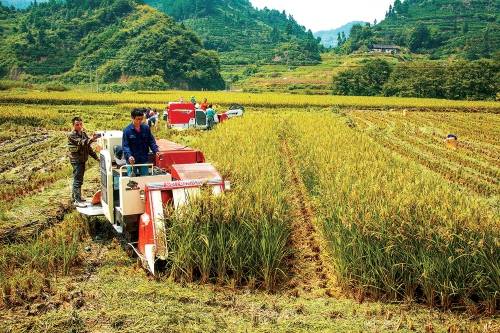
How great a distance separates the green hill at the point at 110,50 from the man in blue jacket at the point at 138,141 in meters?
70.4

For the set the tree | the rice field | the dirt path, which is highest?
the tree

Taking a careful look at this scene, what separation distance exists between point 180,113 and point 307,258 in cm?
1526

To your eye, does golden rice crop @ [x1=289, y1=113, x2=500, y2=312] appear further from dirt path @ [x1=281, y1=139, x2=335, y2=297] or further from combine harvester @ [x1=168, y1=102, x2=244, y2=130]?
combine harvester @ [x1=168, y1=102, x2=244, y2=130]

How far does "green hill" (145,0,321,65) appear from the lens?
11456 cm

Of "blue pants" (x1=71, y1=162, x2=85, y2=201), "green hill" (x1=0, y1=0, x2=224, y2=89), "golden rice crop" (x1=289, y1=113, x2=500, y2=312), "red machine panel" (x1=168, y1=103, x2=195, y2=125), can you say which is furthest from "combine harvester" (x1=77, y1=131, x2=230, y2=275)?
"green hill" (x1=0, y1=0, x2=224, y2=89)

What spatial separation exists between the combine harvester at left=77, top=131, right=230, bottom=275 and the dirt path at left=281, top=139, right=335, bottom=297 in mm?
1406

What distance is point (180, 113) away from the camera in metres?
20.8

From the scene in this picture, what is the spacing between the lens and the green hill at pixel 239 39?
114562 mm

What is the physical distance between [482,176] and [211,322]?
33.8 ft

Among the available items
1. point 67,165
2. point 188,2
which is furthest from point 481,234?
point 188,2

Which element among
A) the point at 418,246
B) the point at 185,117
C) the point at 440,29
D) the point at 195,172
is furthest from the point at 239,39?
the point at 418,246

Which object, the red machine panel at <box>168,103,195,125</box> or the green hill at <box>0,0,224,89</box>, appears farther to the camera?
the green hill at <box>0,0,224,89</box>

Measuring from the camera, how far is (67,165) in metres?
13.3

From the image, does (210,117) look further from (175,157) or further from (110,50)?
(110,50)
